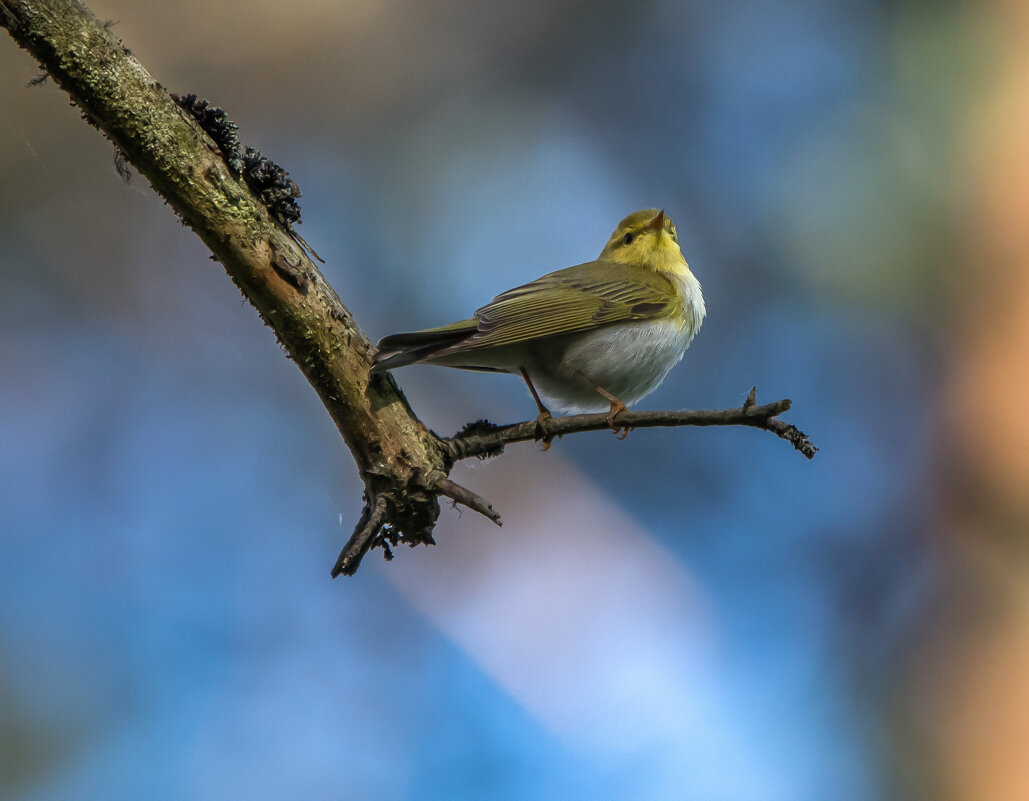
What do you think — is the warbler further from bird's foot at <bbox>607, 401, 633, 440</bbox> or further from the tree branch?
the tree branch

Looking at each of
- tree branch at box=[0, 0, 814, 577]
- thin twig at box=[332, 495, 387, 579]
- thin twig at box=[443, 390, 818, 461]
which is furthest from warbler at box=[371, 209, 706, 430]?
thin twig at box=[332, 495, 387, 579]

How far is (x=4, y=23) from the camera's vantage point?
1.98m

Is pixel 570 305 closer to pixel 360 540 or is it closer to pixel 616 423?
pixel 616 423

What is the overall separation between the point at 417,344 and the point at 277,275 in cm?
69

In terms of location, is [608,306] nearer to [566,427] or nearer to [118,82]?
[566,427]

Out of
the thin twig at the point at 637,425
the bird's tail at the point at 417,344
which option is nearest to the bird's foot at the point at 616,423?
the thin twig at the point at 637,425

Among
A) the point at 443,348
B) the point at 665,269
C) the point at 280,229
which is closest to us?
the point at 280,229

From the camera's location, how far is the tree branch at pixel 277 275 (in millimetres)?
2023

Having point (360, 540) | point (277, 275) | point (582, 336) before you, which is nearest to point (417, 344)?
point (277, 275)

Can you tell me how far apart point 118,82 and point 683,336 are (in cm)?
300

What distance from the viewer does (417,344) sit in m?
2.81

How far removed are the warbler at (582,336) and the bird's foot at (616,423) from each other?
0.07 feet

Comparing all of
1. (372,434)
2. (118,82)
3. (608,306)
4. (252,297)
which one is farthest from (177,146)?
(608,306)

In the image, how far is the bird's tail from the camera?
2.40 m
